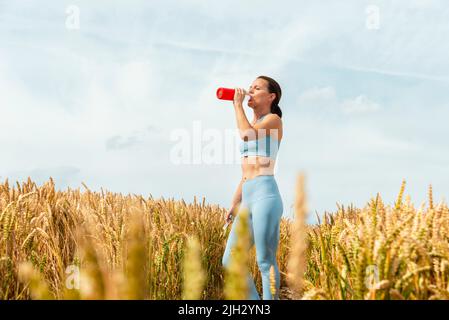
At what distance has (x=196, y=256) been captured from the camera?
1301 mm

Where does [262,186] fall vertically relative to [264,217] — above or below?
above

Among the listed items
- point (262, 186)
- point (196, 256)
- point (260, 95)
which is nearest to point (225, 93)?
point (260, 95)

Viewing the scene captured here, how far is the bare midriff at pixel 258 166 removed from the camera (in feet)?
14.2

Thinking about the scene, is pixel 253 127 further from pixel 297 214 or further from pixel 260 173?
pixel 297 214

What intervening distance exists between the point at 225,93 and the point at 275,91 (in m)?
0.59

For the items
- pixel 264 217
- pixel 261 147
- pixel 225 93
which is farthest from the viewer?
pixel 225 93

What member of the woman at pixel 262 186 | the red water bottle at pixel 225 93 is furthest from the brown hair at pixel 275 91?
the red water bottle at pixel 225 93

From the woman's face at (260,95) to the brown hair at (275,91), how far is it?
1.6 inches

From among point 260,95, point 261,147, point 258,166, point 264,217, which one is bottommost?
point 264,217

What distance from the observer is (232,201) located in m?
4.94

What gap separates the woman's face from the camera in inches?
185

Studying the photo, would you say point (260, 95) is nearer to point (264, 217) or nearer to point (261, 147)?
point (261, 147)
